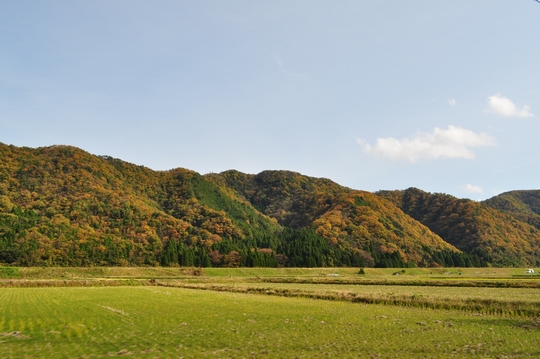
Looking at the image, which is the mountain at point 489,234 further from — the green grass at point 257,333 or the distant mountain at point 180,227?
the green grass at point 257,333

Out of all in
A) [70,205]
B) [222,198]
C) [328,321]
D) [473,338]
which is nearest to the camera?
[473,338]

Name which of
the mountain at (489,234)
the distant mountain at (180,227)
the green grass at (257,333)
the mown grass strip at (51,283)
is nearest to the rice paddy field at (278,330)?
the green grass at (257,333)

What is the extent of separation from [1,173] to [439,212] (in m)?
192

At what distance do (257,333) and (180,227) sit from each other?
4421 inches

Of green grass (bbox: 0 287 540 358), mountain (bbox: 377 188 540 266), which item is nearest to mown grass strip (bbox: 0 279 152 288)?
green grass (bbox: 0 287 540 358)

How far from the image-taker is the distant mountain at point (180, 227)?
95.4 metres

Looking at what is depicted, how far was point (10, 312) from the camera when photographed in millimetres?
23734

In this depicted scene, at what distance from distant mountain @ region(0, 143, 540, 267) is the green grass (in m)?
72.7

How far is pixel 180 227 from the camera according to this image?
126 metres

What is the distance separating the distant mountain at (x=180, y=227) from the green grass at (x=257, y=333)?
72.7m

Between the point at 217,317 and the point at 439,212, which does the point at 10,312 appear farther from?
the point at 439,212

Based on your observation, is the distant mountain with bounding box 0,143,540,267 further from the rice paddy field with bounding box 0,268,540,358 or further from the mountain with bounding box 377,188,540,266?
the rice paddy field with bounding box 0,268,540,358

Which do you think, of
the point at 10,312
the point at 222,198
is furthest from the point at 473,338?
the point at 222,198

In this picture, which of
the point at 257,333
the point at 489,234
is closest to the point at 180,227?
the point at 257,333
